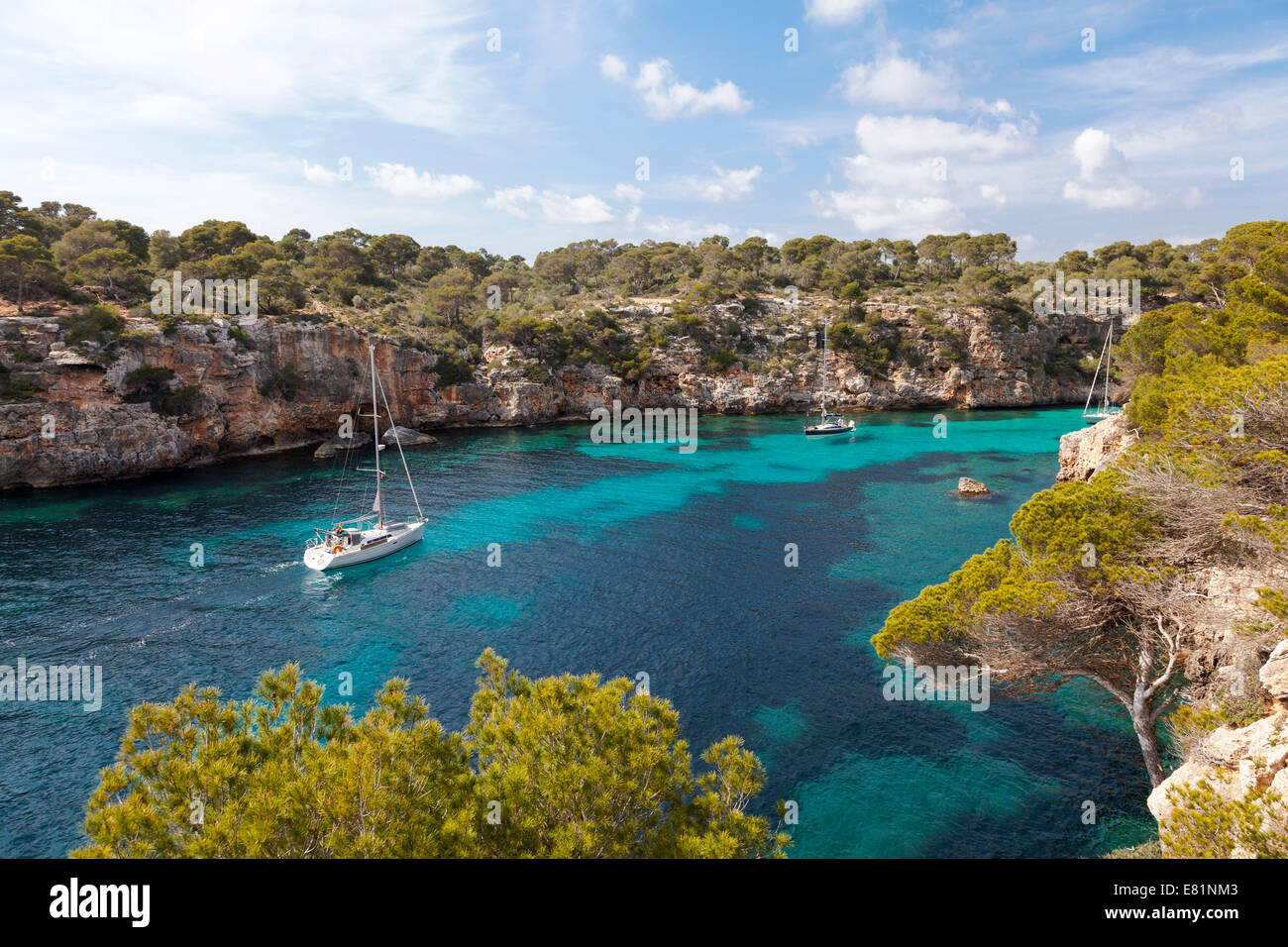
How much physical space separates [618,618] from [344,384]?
146 ft

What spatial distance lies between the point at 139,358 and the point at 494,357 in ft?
105

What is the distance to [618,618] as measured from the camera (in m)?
24.3

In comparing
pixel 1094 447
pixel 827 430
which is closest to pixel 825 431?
pixel 827 430

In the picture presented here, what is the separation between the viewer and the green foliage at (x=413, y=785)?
269 inches

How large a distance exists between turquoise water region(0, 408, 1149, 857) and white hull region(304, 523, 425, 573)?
0.74 m

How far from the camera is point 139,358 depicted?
45844mm

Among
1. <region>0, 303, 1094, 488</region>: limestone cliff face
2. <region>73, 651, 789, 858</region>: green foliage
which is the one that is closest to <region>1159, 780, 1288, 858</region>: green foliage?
<region>73, 651, 789, 858</region>: green foliage

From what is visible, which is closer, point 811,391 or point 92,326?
point 92,326

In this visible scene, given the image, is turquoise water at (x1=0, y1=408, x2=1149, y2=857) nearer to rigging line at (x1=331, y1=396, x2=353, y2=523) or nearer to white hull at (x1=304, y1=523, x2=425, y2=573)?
rigging line at (x1=331, y1=396, x2=353, y2=523)

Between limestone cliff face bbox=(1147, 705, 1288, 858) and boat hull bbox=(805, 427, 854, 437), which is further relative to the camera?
boat hull bbox=(805, 427, 854, 437)

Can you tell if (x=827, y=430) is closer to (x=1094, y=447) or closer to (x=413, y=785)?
(x=1094, y=447)

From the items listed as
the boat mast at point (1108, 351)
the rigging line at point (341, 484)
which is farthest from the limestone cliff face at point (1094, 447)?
the rigging line at point (341, 484)

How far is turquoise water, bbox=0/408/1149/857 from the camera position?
49.1 feet
